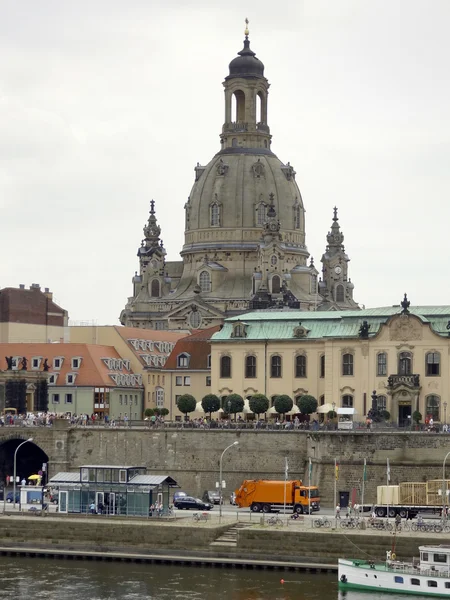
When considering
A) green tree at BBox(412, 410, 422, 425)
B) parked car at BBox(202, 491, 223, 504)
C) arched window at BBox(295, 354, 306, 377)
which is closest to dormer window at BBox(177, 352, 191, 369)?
arched window at BBox(295, 354, 306, 377)

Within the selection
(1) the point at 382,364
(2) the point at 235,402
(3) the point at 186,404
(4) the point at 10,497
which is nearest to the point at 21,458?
(3) the point at 186,404

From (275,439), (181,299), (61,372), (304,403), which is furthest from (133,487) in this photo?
(181,299)

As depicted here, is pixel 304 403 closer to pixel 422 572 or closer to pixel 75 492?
pixel 75 492

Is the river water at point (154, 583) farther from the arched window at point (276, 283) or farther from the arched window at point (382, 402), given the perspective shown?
the arched window at point (276, 283)

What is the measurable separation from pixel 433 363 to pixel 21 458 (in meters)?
29.8

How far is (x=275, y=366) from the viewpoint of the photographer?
117625 mm

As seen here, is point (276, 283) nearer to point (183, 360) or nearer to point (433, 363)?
point (183, 360)

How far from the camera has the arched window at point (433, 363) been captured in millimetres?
110438

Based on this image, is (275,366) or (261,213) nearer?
(275,366)

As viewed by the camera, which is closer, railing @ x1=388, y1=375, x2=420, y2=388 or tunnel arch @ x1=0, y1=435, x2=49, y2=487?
railing @ x1=388, y1=375, x2=420, y2=388

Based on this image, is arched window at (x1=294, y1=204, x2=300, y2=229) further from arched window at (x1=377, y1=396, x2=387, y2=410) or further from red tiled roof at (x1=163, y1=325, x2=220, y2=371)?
arched window at (x1=377, y1=396, x2=387, y2=410)

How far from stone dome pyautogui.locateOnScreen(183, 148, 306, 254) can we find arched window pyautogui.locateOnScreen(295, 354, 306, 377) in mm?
74692

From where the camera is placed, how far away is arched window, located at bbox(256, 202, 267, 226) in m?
193

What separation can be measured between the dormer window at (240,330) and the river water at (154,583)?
37.2m
